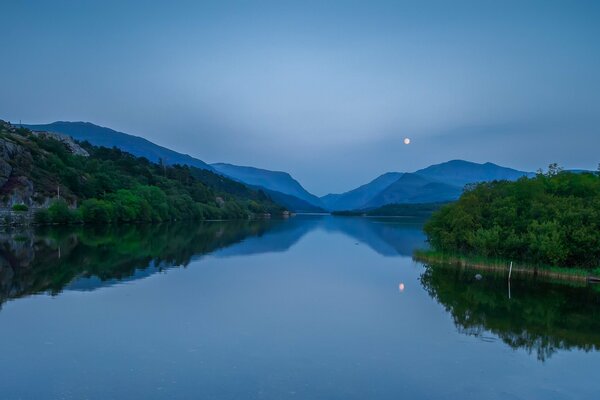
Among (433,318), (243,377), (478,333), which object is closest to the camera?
(243,377)

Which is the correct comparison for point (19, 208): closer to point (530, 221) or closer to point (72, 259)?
point (72, 259)

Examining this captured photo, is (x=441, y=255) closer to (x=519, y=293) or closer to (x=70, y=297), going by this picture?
(x=519, y=293)

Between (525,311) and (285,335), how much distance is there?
14.8 m

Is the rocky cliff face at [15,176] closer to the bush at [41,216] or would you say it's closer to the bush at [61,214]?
the bush at [41,216]

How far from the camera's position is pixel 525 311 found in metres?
27.3

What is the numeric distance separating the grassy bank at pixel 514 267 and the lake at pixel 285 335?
2.42 m

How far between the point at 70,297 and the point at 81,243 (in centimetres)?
3457

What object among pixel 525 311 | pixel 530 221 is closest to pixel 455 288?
pixel 525 311

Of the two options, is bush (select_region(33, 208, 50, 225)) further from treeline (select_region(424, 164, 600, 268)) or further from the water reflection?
treeline (select_region(424, 164, 600, 268))

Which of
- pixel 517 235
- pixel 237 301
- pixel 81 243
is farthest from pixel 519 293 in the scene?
pixel 81 243

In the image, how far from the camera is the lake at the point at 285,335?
1489 cm

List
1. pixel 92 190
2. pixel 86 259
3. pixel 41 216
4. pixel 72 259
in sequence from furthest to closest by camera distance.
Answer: pixel 92 190 → pixel 41 216 → pixel 86 259 → pixel 72 259

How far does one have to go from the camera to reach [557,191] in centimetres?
4703

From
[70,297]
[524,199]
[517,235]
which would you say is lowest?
[70,297]
